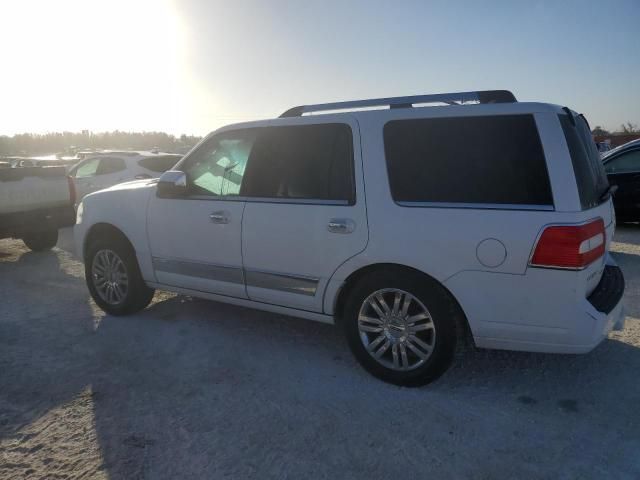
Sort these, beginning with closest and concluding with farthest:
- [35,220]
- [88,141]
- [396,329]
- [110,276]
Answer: [396,329]
[110,276]
[35,220]
[88,141]

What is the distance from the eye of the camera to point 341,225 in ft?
11.5

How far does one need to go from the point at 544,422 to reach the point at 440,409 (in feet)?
1.99

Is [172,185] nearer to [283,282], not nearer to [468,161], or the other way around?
[283,282]

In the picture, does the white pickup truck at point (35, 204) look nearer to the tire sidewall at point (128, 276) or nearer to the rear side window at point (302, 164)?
the tire sidewall at point (128, 276)

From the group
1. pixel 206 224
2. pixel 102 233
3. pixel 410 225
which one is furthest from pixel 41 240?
pixel 410 225

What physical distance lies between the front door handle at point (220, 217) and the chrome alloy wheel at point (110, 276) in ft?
4.22

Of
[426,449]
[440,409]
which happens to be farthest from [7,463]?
[440,409]

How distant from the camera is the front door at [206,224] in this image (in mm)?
4125

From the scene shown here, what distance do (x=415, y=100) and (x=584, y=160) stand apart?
119 centimetres

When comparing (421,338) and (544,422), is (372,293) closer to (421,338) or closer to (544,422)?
(421,338)

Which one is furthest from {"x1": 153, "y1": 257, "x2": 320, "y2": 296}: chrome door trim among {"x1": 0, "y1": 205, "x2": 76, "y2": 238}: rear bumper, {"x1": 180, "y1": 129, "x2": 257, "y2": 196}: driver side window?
{"x1": 0, "y1": 205, "x2": 76, "y2": 238}: rear bumper

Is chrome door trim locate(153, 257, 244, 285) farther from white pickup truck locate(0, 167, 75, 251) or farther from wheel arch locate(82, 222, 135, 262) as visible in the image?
white pickup truck locate(0, 167, 75, 251)

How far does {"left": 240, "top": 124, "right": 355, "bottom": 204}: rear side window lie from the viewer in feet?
11.9

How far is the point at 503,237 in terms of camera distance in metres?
2.98
